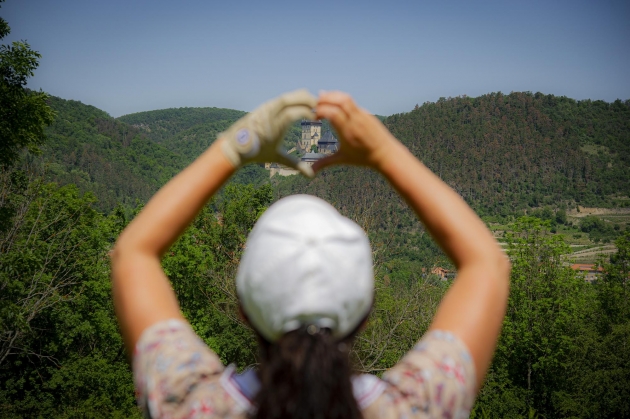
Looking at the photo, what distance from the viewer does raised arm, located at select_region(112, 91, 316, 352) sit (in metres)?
1.00

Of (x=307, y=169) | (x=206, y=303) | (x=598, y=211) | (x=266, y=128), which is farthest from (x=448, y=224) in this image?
(x=598, y=211)

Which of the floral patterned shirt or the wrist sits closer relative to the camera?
the floral patterned shirt

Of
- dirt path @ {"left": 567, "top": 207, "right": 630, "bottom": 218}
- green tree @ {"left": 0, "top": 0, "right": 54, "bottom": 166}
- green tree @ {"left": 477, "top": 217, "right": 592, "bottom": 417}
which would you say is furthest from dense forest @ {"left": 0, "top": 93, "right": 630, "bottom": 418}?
dirt path @ {"left": 567, "top": 207, "right": 630, "bottom": 218}

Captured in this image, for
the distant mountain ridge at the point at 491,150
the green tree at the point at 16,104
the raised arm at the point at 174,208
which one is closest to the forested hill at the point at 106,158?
the distant mountain ridge at the point at 491,150

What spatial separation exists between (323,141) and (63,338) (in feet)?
428

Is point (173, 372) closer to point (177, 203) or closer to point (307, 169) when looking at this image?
point (177, 203)

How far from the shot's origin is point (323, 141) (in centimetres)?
14650

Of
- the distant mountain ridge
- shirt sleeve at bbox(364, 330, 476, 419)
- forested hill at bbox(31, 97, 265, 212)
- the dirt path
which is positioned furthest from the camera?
the dirt path

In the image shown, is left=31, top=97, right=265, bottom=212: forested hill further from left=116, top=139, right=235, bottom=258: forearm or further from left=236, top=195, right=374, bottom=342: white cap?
left=236, top=195, right=374, bottom=342: white cap

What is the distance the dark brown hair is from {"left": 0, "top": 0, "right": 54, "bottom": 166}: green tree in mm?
10330

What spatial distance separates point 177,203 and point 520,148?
11753 centimetres

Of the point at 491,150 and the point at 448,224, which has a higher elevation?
the point at 491,150

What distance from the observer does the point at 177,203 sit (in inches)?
41.2

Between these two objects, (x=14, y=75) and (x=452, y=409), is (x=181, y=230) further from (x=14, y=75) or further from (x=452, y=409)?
(x=14, y=75)
